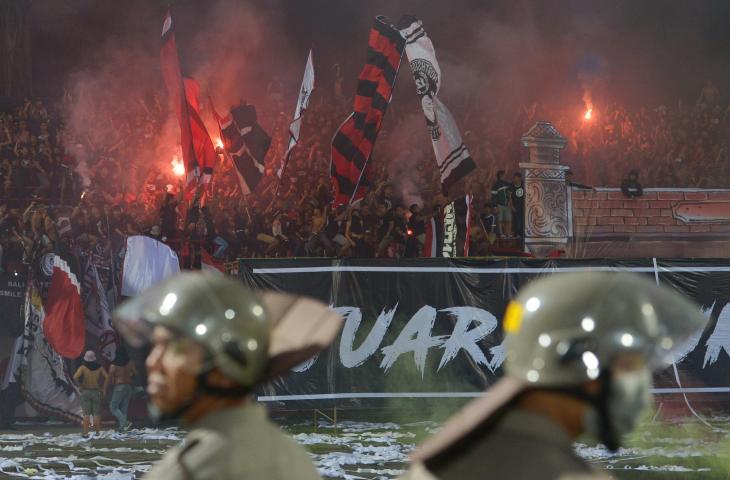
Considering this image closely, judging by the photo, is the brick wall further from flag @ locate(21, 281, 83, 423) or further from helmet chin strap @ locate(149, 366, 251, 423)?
helmet chin strap @ locate(149, 366, 251, 423)

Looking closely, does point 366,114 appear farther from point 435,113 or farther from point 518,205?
point 518,205

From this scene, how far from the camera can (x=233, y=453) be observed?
2.78 meters

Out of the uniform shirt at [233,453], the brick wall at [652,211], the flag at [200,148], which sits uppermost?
the flag at [200,148]

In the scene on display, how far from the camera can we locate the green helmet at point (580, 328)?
2.27 m

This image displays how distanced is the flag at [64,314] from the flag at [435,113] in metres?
8.32

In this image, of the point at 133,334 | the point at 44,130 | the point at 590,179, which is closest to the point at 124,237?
the point at 44,130

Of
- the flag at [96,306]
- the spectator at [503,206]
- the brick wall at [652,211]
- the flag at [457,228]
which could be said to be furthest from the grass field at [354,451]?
the brick wall at [652,211]

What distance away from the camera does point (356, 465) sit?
39.4 feet

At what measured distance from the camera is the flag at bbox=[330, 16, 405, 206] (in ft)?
68.9

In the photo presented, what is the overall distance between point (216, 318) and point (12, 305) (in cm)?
1563

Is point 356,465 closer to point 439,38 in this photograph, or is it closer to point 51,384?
point 51,384

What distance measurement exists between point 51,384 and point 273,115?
10.8 metres

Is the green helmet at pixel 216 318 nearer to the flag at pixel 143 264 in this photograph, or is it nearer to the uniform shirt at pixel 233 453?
the uniform shirt at pixel 233 453

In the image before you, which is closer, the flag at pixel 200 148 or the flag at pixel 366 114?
the flag at pixel 200 148
